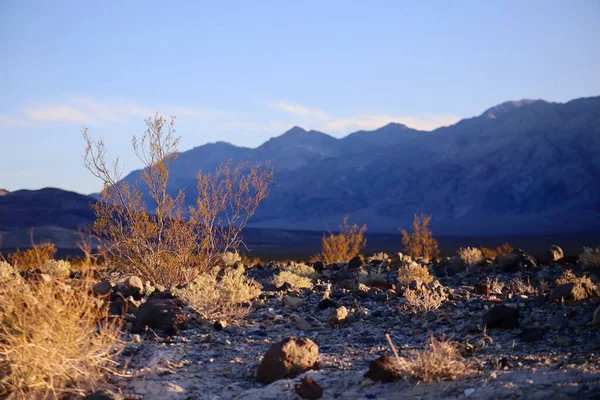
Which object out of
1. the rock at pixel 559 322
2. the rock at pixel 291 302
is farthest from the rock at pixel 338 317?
the rock at pixel 559 322

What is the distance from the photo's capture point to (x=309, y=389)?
6.01 m

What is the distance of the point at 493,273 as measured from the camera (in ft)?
54.0

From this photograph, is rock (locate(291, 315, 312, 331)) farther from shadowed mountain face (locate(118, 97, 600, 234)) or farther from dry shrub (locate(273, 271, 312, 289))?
shadowed mountain face (locate(118, 97, 600, 234))

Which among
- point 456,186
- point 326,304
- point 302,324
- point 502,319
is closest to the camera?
point 502,319

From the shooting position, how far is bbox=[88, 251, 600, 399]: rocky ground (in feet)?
19.7

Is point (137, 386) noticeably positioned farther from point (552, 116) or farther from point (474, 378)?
point (552, 116)

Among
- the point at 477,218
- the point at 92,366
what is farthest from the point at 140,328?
the point at 477,218

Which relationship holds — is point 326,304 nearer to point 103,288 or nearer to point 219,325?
point 219,325

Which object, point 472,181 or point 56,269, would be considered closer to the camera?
point 56,269

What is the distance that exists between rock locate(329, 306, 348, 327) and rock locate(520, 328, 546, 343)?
90.8 inches

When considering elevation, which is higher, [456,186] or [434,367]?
[456,186]

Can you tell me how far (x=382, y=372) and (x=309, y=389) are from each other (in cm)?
68

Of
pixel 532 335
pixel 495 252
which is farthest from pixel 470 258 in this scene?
pixel 532 335

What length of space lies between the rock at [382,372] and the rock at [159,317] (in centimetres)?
291
